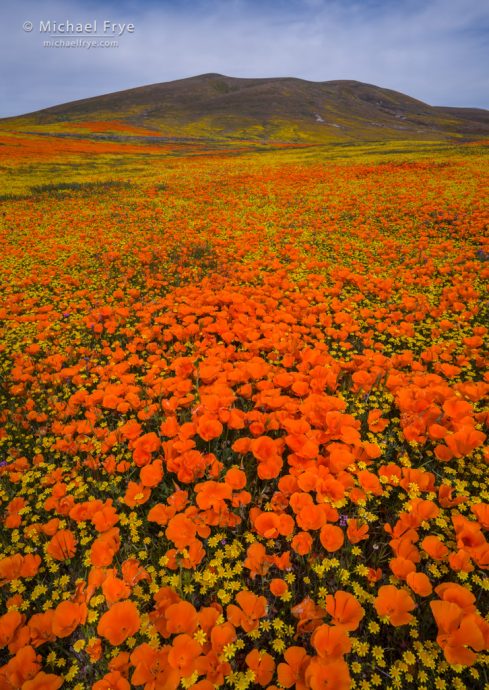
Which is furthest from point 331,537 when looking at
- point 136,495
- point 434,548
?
point 136,495

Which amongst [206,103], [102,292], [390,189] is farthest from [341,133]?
[102,292]

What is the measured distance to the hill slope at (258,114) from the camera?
3258 inches

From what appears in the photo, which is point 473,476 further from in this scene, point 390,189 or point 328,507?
point 390,189

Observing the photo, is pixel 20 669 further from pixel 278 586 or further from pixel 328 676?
pixel 328 676

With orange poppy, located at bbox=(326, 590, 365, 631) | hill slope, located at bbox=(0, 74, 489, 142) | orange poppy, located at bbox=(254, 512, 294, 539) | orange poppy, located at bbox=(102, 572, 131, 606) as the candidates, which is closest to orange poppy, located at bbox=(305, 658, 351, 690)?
orange poppy, located at bbox=(326, 590, 365, 631)

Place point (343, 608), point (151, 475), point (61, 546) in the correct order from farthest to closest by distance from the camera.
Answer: point (151, 475) < point (61, 546) < point (343, 608)

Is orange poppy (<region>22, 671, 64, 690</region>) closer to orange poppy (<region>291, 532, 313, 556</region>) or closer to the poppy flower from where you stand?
the poppy flower

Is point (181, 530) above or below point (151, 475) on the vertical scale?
below

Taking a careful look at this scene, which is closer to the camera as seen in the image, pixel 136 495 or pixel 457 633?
pixel 457 633

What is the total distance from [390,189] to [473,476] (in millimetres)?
16255

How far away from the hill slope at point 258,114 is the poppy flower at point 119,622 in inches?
2835

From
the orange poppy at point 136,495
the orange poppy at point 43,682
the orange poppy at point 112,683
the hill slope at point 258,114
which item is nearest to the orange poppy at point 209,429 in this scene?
the orange poppy at point 136,495

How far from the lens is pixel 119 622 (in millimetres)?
1806

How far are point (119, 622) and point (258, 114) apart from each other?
5031 inches
